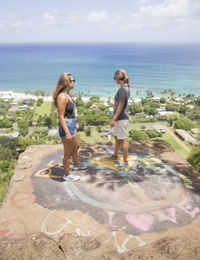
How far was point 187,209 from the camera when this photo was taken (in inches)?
201

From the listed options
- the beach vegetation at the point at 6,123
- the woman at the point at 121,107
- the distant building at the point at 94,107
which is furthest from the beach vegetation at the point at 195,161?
the distant building at the point at 94,107

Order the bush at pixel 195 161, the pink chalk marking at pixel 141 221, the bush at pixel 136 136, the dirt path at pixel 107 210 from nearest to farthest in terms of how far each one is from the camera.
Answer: the dirt path at pixel 107 210 → the pink chalk marking at pixel 141 221 → the bush at pixel 195 161 → the bush at pixel 136 136

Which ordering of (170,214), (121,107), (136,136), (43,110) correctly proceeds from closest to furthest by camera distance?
(170,214) → (121,107) → (136,136) → (43,110)

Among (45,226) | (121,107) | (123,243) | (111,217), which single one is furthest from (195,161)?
(45,226)

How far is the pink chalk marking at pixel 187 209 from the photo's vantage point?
4967mm

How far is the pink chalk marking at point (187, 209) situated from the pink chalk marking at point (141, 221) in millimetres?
958

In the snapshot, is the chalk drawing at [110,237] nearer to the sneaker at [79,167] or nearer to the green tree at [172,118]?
the sneaker at [79,167]

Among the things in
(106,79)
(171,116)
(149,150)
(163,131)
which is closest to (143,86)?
(106,79)

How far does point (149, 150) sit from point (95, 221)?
4.53 meters

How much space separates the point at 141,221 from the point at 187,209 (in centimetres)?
132

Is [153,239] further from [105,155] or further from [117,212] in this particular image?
[105,155]

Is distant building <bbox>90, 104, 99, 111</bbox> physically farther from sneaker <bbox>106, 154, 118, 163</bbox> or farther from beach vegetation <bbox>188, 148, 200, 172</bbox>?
sneaker <bbox>106, 154, 118, 163</bbox>

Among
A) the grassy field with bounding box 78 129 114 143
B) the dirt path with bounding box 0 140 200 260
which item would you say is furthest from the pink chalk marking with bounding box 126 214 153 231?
the grassy field with bounding box 78 129 114 143

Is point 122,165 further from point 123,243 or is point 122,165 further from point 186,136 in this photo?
point 186,136
